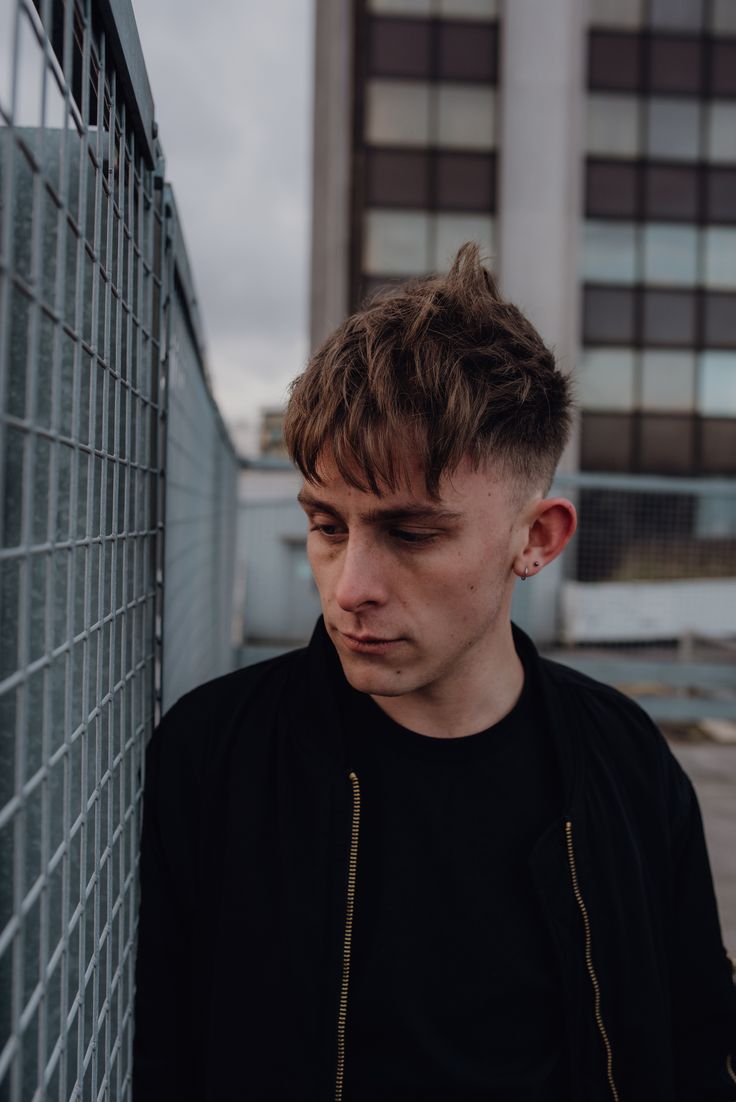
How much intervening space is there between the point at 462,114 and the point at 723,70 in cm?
458

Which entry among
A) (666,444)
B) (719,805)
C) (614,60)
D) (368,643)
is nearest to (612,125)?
(614,60)

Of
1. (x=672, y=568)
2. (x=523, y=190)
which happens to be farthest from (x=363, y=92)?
(x=672, y=568)

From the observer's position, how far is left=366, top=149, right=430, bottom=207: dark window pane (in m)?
14.6

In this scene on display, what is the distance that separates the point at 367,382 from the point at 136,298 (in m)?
0.41

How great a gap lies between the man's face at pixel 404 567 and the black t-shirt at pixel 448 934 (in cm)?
24

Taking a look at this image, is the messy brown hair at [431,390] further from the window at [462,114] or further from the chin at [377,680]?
the window at [462,114]

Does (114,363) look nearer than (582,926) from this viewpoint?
Yes

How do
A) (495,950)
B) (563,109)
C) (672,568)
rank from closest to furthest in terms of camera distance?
(495,950) → (672,568) → (563,109)

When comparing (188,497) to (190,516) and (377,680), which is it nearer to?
(190,516)

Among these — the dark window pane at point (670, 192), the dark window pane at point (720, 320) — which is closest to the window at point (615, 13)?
the dark window pane at point (670, 192)

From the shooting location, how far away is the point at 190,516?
2596 mm

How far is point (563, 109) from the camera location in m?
14.3

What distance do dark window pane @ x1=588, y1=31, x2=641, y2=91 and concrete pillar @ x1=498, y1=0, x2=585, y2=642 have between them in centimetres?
31

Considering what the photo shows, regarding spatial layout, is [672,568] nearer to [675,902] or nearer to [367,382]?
[675,902]
